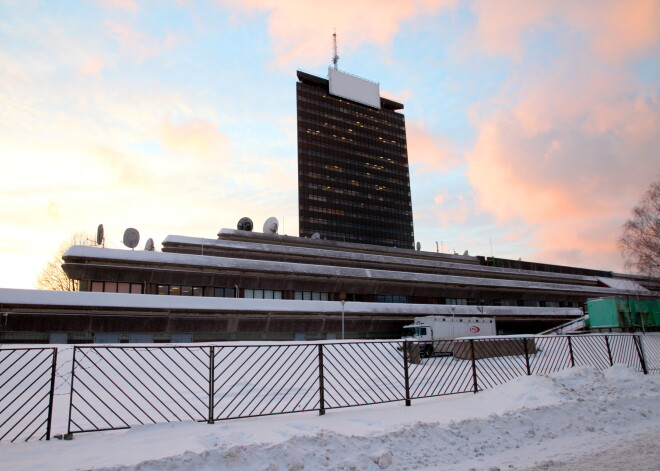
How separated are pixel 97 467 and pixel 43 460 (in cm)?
132

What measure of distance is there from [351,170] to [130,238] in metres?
103

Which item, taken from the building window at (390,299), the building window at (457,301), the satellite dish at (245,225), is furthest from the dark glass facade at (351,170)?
the building window at (390,299)

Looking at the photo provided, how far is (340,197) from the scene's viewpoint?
133625mm

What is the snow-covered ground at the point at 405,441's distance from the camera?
265 inches

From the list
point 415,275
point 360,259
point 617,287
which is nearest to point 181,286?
point 360,259

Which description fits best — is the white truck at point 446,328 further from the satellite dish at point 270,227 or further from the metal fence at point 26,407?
the metal fence at point 26,407

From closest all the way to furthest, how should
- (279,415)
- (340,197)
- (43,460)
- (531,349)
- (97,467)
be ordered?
(97,467), (43,460), (279,415), (531,349), (340,197)

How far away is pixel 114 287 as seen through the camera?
35750 mm

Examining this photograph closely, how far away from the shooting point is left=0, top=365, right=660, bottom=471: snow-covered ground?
6730 millimetres

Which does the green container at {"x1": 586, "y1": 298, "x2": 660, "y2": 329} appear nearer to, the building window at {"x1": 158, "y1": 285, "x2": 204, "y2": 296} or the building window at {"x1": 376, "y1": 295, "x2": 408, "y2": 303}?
the building window at {"x1": 376, "y1": 295, "x2": 408, "y2": 303}

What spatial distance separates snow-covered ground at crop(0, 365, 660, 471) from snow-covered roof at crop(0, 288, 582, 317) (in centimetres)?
2547

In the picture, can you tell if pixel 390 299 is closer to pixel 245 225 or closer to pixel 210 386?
pixel 245 225

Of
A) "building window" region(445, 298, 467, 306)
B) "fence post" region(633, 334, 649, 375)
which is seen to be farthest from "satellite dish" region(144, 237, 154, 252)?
"fence post" region(633, 334, 649, 375)

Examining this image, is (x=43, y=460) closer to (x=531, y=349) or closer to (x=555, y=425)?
(x=555, y=425)
